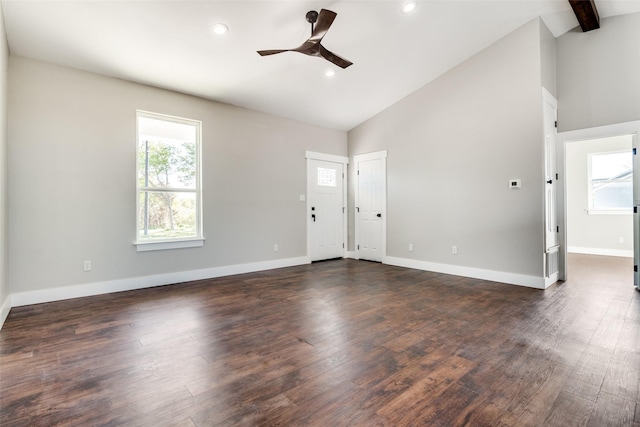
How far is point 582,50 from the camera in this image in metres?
4.27

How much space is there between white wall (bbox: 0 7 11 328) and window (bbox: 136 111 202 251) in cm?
127

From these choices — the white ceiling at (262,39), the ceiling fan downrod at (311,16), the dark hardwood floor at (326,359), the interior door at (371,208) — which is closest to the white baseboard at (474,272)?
the dark hardwood floor at (326,359)

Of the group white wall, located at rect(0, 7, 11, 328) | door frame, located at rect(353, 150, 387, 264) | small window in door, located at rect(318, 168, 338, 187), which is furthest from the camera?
small window in door, located at rect(318, 168, 338, 187)

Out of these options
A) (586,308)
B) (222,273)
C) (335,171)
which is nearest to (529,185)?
(586,308)

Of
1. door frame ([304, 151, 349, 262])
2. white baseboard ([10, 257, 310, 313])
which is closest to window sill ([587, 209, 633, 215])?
door frame ([304, 151, 349, 262])

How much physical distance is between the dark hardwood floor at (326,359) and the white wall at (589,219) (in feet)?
12.3

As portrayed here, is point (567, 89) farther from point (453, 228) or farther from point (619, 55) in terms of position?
point (453, 228)

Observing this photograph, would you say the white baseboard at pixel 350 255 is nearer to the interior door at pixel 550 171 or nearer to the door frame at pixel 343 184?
the door frame at pixel 343 184

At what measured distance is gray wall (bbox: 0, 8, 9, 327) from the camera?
290 cm

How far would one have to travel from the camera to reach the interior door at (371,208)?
600cm

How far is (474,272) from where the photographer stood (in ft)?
15.3

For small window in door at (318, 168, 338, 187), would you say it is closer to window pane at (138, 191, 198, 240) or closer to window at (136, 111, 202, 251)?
window at (136, 111, 202, 251)

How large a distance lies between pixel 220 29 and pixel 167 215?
2.61 metres

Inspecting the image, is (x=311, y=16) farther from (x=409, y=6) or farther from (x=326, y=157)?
(x=326, y=157)
